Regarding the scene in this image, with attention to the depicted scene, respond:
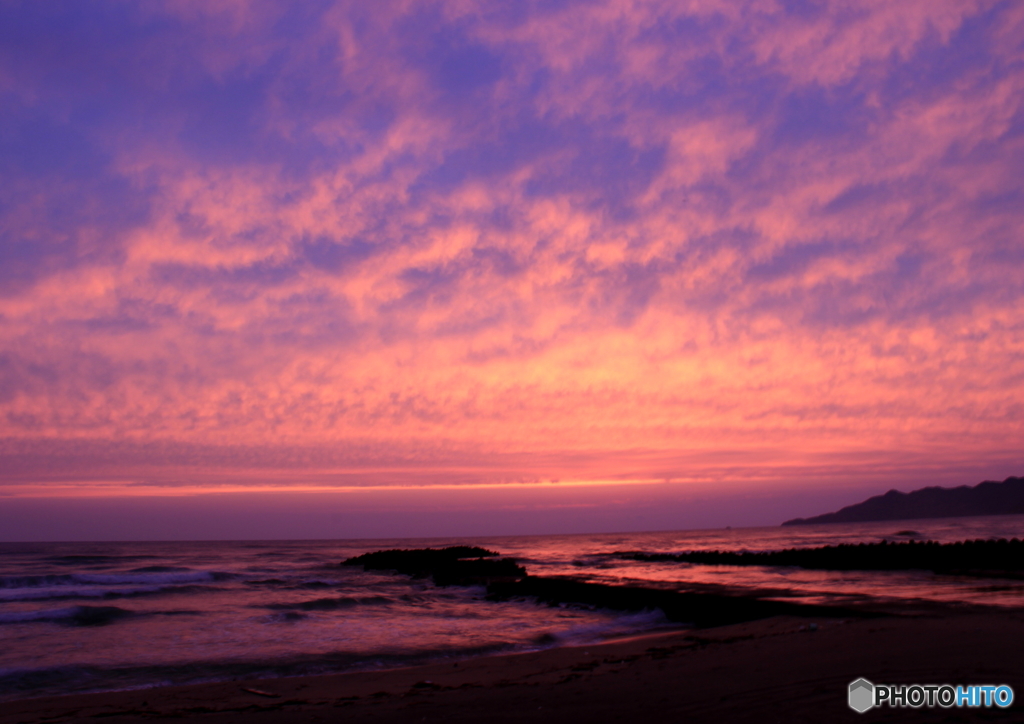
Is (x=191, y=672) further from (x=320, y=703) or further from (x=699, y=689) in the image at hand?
(x=699, y=689)

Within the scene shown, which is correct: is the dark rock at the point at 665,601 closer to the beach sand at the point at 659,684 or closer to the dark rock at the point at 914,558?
the beach sand at the point at 659,684

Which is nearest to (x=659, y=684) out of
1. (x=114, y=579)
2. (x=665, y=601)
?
(x=665, y=601)

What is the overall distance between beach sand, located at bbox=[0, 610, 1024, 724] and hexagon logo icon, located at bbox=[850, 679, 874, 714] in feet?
0.32

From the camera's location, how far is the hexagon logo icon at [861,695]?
5578 millimetres

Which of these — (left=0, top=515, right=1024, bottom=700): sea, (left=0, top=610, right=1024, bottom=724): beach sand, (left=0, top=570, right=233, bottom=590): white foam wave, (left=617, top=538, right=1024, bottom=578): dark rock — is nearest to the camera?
(left=0, top=610, right=1024, bottom=724): beach sand

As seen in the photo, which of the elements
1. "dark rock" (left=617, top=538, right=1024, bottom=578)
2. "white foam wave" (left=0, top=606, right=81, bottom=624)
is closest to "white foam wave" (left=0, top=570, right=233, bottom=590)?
"white foam wave" (left=0, top=606, right=81, bottom=624)

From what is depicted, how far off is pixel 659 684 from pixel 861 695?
236 centimetres

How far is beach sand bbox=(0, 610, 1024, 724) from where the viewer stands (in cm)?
610

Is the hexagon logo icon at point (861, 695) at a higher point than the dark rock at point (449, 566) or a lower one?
higher

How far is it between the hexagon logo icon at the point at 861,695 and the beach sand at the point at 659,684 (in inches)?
3.8

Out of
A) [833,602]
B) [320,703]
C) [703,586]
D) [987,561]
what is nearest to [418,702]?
[320,703]

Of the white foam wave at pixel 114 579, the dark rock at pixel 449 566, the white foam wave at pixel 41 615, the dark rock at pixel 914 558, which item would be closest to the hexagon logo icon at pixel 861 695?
the dark rock at pixel 914 558

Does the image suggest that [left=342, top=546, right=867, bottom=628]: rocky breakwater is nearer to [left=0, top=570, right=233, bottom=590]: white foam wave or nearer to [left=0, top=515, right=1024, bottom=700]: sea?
[left=0, top=515, right=1024, bottom=700]: sea

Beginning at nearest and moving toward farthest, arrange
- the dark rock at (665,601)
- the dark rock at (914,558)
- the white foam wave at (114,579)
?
the dark rock at (665,601)
the dark rock at (914,558)
the white foam wave at (114,579)
